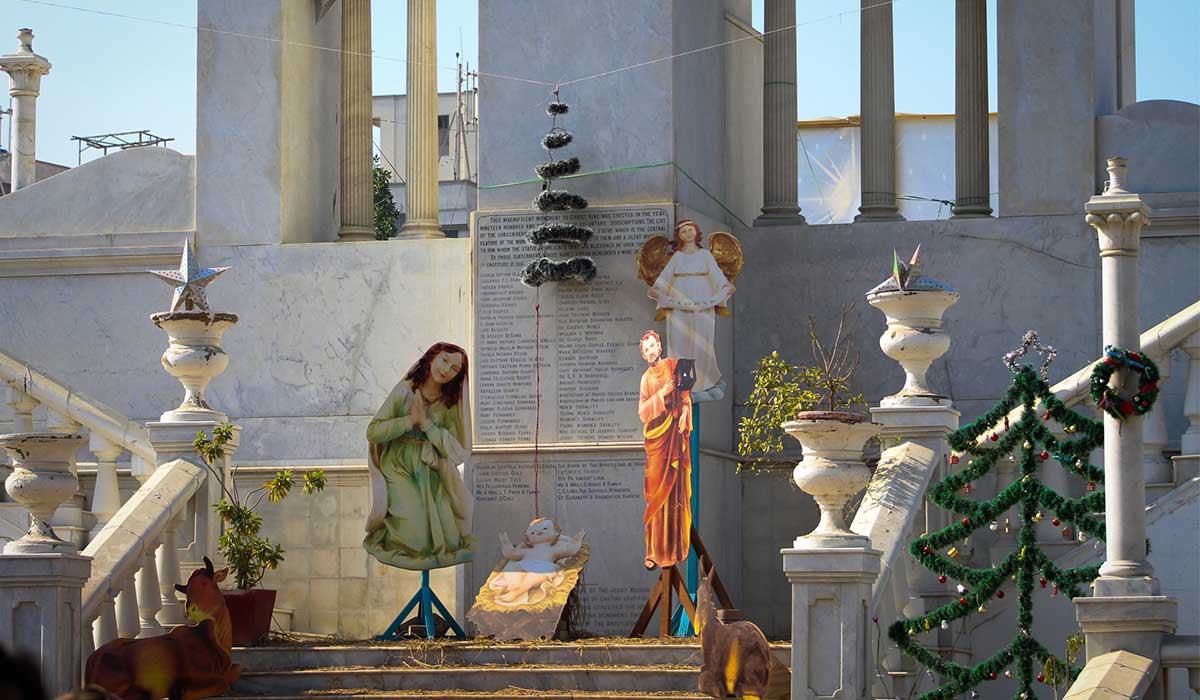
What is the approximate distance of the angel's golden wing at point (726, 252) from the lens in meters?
14.1

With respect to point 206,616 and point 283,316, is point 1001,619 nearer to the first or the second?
point 206,616

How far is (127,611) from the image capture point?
41.8 feet

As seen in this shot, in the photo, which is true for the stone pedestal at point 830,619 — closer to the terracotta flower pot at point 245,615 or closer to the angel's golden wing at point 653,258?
the angel's golden wing at point 653,258

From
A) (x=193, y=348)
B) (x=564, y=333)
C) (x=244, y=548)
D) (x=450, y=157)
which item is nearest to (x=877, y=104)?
(x=564, y=333)

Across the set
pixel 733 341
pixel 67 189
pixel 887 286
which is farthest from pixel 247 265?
pixel 887 286

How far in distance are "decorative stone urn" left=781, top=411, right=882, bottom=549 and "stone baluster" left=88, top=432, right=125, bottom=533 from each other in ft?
18.9

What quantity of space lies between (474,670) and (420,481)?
71.1 inches

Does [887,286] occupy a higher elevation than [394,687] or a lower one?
higher

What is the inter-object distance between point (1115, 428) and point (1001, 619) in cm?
236

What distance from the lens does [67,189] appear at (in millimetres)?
17547

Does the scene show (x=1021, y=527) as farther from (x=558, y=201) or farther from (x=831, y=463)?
(x=558, y=201)

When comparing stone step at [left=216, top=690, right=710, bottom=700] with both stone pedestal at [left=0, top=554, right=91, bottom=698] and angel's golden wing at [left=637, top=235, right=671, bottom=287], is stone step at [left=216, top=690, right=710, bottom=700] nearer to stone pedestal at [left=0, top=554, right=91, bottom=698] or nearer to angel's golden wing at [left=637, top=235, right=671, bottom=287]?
stone pedestal at [left=0, top=554, right=91, bottom=698]

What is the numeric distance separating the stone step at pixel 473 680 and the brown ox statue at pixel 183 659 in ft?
1.06

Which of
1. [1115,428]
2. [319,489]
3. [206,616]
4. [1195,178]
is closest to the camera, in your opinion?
[1115,428]
